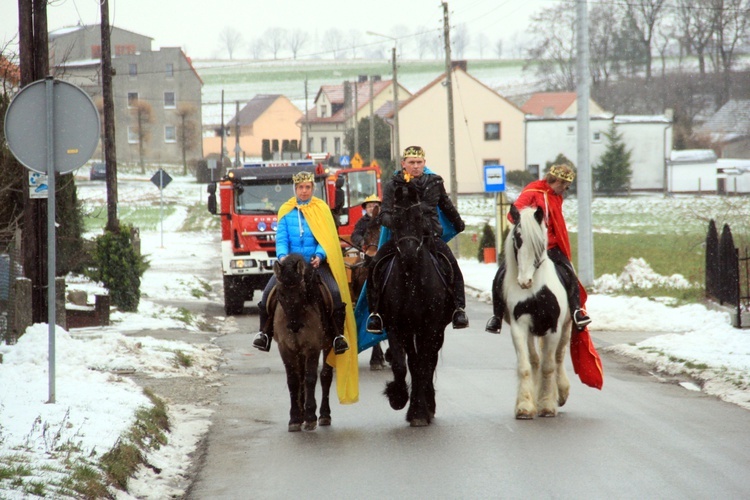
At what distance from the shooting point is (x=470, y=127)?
282ft

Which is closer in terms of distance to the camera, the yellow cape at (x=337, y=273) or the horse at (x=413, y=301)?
the horse at (x=413, y=301)

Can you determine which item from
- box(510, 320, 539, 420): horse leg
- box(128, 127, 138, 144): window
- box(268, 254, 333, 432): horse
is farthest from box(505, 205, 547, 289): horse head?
box(128, 127, 138, 144): window

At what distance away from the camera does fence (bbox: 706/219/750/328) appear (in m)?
16.4

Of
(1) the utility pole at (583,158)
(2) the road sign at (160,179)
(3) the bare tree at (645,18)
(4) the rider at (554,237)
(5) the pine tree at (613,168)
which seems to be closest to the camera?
(4) the rider at (554,237)

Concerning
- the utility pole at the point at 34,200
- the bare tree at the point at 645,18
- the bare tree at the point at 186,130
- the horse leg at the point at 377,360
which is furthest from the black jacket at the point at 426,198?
the bare tree at the point at 186,130

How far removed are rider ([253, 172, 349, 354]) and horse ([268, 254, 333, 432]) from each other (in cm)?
10

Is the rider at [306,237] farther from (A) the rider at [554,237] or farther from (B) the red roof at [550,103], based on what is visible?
(B) the red roof at [550,103]

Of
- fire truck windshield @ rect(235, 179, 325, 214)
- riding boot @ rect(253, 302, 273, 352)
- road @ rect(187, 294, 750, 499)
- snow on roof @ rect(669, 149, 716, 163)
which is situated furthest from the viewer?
snow on roof @ rect(669, 149, 716, 163)

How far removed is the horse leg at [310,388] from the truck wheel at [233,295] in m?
12.4

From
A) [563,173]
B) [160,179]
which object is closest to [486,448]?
[563,173]

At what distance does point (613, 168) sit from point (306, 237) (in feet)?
231

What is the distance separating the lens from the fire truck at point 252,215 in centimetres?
2156

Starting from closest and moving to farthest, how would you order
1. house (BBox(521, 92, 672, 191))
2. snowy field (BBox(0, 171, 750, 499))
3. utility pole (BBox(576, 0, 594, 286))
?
snowy field (BBox(0, 171, 750, 499))
utility pole (BBox(576, 0, 594, 286))
house (BBox(521, 92, 672, 191))

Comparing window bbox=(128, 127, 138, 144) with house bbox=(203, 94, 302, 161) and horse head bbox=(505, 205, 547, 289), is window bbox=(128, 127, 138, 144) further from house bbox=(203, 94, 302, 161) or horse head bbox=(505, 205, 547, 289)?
horse head bbox=(505, 205, 547, 289)
